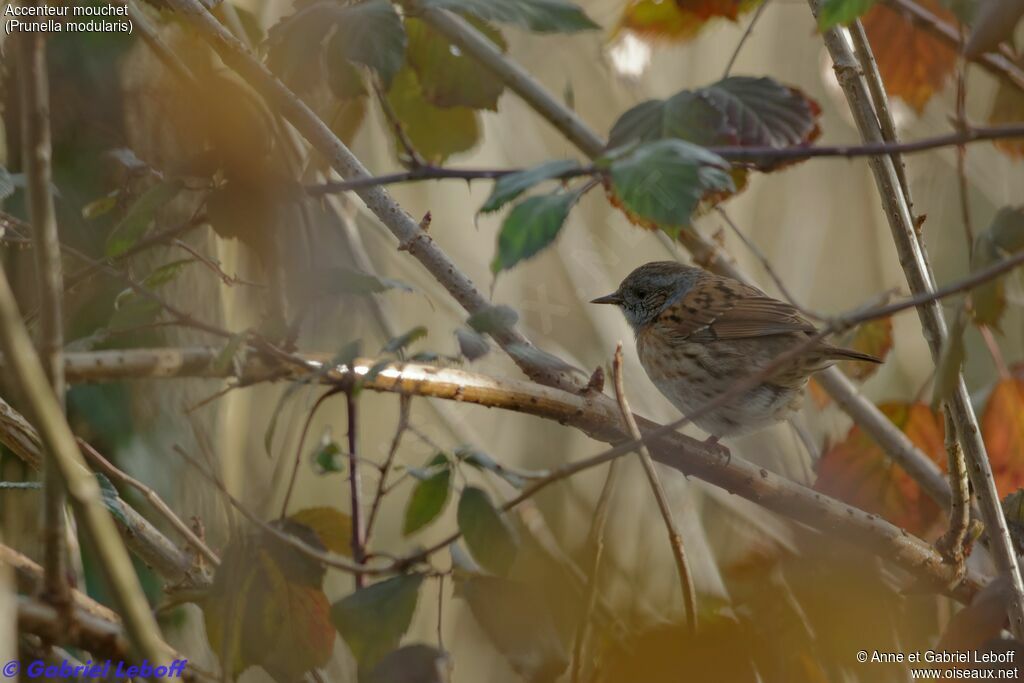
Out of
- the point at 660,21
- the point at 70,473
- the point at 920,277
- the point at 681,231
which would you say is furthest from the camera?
the point at 660,21

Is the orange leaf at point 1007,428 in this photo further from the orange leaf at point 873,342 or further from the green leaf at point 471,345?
the green leaf at point 471,345

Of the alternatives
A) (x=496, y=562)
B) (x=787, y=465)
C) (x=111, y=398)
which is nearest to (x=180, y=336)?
(x=111, y=398)

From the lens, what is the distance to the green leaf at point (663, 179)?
3.20 feet

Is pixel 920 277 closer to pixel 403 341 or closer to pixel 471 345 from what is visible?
pixel 471 345

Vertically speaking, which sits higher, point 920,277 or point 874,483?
point 920,277

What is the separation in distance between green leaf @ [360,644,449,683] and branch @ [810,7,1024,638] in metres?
0.98

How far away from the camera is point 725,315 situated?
8.93ft

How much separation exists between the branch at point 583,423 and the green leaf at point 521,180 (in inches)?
11.7

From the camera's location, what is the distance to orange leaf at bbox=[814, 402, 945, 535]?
7.36 feet

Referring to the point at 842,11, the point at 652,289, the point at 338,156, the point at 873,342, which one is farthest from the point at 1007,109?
the point at 338,156

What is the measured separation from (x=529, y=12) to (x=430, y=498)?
74 centimetres

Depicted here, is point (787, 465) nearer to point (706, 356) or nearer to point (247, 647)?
point (706, 356)

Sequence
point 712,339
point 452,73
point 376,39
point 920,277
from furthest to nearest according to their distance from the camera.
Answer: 1. point 712,339
2. point 452,73
3. point 920,277
4. point 376,39

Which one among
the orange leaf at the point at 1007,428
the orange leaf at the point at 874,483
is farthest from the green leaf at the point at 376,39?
the orange leaf at the point at 1007,428
